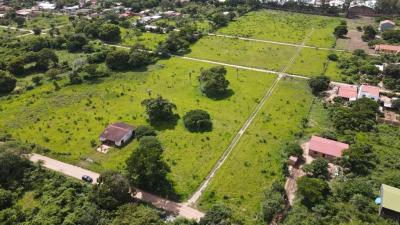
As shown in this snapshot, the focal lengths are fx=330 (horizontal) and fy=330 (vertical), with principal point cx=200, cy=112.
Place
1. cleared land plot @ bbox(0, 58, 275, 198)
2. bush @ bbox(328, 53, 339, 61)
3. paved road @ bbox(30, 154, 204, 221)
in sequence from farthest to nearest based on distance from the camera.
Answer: bush @ bbox(328, 53, 339, 61)
cleared land plot @ bbox(0, 58, 275, 198)
paved road @ bbox(30, 154, 204, 221)

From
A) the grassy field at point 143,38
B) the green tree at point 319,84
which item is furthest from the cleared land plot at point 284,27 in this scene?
the green tree at point 319,84

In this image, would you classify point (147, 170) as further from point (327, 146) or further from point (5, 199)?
point (327, 146)

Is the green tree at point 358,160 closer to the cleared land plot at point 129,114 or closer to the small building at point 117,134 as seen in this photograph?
the cleared land plot at point 129,114

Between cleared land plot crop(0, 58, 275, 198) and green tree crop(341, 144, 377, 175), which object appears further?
cleared land plot crop(0, 58, 275, 198)

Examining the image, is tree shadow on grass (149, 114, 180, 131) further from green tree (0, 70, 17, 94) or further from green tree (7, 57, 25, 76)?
green tree (7, 57, 25, 76)

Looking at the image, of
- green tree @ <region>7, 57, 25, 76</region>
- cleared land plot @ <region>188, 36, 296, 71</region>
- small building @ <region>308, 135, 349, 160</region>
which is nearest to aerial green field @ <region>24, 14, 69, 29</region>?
green tree @ <region>7, 57, 25, 76</region>

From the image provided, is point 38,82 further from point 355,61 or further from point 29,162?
point 355,61

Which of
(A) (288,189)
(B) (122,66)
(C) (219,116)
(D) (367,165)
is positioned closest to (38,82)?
(B) (122,66)
